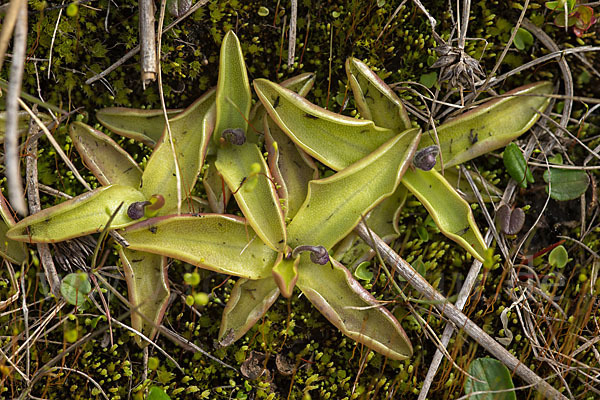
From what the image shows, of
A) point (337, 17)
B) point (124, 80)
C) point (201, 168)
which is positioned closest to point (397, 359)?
point (201, 168)

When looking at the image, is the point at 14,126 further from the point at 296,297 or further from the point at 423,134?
the point at 423,134

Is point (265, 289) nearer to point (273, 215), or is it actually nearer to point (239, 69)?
point (273, 215)

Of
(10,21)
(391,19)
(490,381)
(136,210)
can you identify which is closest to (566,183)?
(490,381)

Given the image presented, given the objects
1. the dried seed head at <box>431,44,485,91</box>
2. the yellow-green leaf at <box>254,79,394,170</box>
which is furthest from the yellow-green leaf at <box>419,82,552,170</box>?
the yellow-green leaf at <box>254,79,394,170</box>

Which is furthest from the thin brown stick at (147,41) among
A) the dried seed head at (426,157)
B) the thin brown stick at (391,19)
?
the dried seed head at (426,157)

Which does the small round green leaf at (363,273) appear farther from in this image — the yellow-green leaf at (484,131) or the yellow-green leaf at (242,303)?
the yellow-green leaf at (484,131)

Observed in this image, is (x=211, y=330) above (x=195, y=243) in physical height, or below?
below
